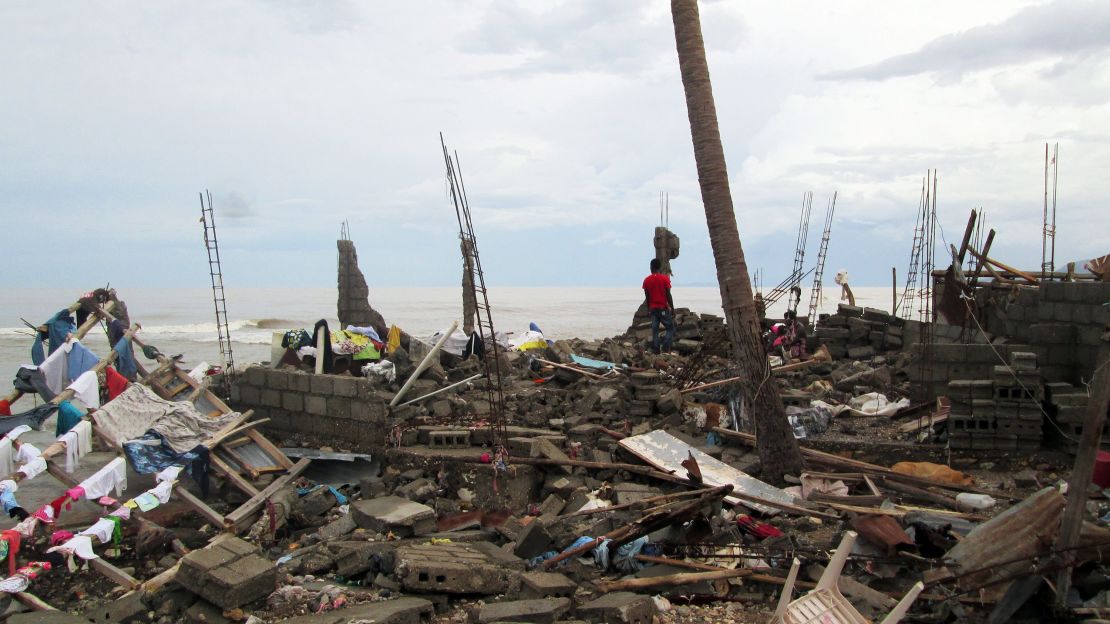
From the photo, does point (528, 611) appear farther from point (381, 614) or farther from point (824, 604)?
point (824, 604)

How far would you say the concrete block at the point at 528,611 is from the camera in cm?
472

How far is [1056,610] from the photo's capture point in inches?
161

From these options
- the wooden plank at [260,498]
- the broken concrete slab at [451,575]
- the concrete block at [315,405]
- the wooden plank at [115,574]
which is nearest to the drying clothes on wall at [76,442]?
the wooden plank at [115,574]

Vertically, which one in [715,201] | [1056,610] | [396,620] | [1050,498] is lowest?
[396,620]

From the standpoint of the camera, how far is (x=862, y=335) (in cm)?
1669

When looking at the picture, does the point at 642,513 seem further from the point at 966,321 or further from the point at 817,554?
the point at 966,321

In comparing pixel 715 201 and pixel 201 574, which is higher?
pixel 715 201

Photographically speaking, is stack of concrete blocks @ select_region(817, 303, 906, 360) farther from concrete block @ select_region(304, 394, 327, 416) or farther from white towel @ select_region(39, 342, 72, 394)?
white towel @ select_region(39, 342, 72, 394)

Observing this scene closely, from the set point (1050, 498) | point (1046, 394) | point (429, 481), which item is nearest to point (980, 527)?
point (1050, 498)

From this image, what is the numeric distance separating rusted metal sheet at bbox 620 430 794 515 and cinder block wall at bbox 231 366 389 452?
2917 millimetres

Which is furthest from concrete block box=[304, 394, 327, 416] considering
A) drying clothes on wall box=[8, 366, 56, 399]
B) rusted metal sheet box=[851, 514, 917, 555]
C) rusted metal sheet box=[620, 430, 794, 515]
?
rusted metal sheet box=[851, 514, 917, 555]

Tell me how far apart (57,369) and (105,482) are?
8.66ft

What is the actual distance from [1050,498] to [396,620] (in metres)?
3.92

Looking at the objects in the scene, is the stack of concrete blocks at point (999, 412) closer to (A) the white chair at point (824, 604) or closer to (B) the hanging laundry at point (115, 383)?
(A) the white chair at point (824, 604)
